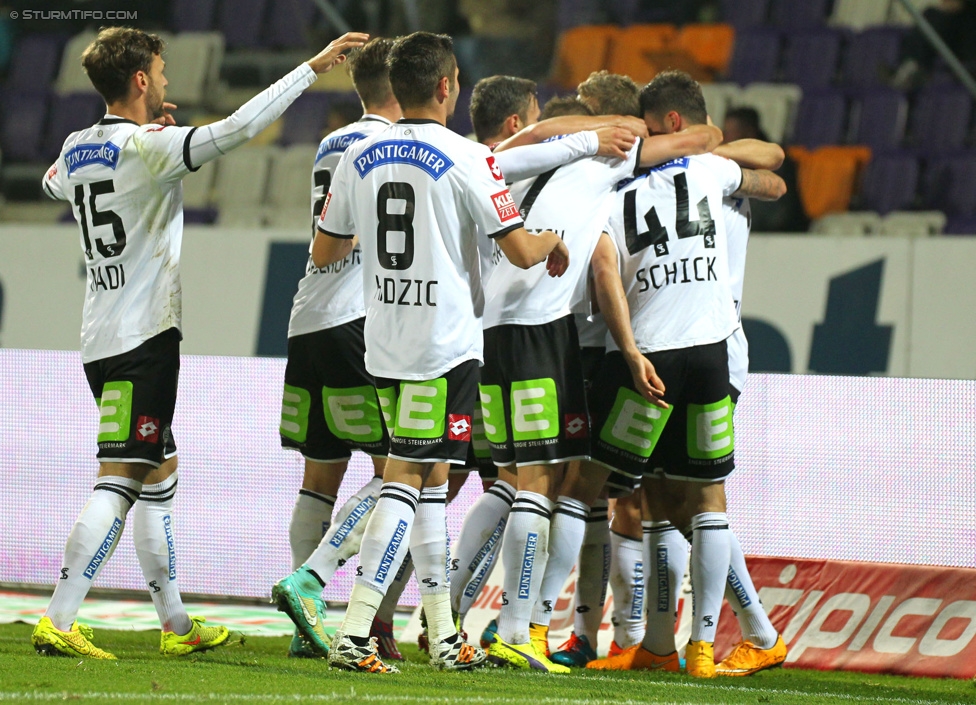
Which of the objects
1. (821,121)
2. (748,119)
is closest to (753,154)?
(748,119)

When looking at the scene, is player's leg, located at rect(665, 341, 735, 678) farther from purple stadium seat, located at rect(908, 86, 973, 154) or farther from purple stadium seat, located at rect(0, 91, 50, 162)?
purple stadium seat, located at rect(0, 91, 50, 162)

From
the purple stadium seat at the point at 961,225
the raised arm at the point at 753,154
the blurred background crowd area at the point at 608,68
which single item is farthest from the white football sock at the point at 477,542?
the purple stadium seat at the point at 961,225

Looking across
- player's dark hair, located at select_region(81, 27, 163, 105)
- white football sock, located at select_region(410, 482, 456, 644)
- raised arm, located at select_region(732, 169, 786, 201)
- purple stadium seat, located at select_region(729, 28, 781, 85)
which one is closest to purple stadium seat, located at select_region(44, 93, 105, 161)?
purple stadium seat, located at select_region(729, 28, 781, 85)

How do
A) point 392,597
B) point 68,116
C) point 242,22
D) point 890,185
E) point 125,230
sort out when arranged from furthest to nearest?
point 242,22
point 68,116
point 890,185
point 392,597
point 125,230

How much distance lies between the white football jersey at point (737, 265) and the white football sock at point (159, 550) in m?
2.31

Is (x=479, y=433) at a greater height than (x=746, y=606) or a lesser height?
greater

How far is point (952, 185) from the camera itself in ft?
33.7

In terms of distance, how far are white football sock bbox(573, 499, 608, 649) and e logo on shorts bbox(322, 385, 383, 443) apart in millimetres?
958

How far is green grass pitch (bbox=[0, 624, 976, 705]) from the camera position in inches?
132

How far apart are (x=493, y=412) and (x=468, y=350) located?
1.96ft

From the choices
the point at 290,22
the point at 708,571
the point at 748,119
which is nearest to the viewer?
the point at 708,571

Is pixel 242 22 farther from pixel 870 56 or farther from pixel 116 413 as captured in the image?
pixel 116 413

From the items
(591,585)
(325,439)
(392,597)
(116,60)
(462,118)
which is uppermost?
(462,118)

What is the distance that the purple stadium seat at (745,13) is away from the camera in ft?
39.2
